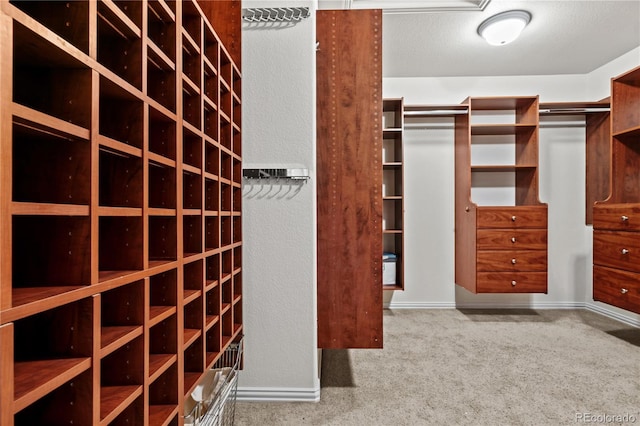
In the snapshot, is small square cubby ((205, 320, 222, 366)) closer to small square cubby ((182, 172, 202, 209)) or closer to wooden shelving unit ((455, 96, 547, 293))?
small square cubby ((182, 172, 202, 209))

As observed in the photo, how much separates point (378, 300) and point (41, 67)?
1597 millimetres

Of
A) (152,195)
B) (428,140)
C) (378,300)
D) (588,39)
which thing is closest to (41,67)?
(152,195)

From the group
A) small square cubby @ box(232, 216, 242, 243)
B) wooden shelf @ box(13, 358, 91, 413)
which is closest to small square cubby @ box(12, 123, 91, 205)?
wooden shelf @ box(13, 358, 91, 413)

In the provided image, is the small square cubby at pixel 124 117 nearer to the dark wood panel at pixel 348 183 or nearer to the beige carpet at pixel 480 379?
the dark wood panel at pixel 348 183

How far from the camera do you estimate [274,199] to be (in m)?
1.76

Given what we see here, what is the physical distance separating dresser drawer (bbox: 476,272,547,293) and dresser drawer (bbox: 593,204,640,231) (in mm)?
617

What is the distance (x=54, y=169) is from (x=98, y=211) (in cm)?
10

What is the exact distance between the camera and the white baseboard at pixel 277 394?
175cm

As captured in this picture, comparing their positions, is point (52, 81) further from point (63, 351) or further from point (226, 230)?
point (226, 230)

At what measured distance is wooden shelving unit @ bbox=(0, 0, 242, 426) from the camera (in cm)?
51

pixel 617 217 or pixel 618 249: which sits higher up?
pixel 617 217

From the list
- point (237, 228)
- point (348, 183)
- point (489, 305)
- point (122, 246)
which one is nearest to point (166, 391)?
point (122, 246)

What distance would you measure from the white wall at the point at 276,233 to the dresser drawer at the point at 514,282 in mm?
1969

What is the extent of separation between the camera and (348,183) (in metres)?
1.80
